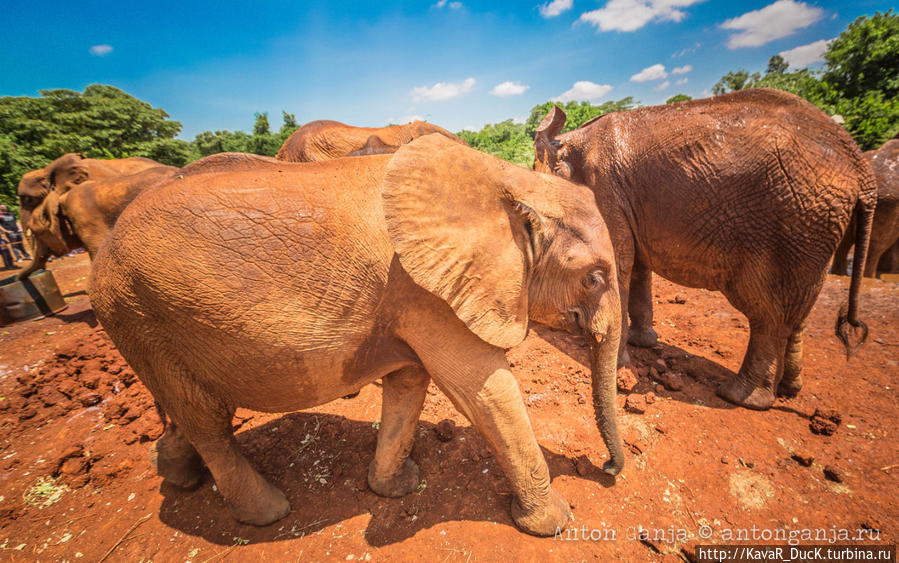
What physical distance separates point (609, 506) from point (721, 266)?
255 cm

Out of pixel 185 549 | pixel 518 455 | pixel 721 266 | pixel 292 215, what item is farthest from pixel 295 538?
pixel 721 266

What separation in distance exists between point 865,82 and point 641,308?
16.4 metres

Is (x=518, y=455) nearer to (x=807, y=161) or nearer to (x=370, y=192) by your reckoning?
(x=370, y=192)

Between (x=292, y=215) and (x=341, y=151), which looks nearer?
(x=292, y=215)

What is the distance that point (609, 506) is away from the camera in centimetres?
253

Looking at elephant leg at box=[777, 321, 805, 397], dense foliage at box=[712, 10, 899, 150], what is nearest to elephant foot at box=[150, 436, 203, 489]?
elephant leg at box=[777, 321, 805, 397]

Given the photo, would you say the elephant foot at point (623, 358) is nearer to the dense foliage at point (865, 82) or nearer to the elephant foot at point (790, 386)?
the elephant foot at point (790, 386)

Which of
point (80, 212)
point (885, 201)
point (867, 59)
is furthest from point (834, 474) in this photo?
point (867, 59)

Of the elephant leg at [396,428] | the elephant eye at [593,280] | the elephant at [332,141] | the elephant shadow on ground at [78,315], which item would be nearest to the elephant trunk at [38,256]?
the elephant shadow on ground at [78,315]

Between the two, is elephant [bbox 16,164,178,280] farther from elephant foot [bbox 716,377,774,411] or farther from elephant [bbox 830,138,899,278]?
elephant [bbox 830,138,899,278]

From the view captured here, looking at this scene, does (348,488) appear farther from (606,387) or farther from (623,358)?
(623,358)

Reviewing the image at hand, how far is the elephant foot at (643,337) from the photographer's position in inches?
183

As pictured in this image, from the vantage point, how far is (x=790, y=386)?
3.61 m

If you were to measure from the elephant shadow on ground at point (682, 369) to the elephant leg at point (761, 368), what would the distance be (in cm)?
16
